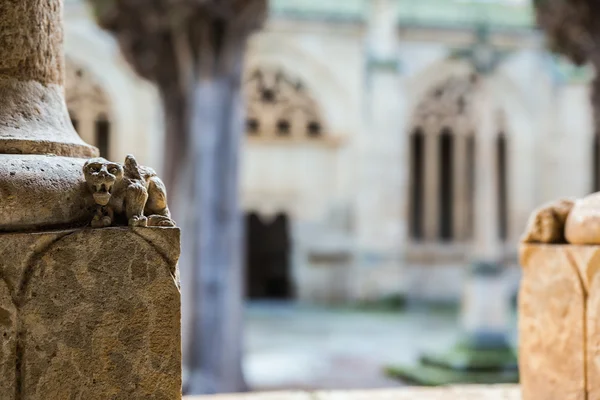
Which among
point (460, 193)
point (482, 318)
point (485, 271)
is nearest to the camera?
point (482, 318)

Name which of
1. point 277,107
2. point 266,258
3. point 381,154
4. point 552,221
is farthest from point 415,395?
point 266,258

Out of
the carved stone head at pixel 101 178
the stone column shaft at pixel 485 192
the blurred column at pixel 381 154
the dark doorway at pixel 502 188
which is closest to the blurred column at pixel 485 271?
the stone column shaft at pixel 485 192

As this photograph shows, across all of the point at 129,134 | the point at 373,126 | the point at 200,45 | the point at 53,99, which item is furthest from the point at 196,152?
the point at 373,126

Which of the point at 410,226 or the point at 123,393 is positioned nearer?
the point at 123,393

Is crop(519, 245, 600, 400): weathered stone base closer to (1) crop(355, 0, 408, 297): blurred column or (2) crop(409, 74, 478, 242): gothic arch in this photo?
(1) crop(355, 0, 408, 297): blurred column

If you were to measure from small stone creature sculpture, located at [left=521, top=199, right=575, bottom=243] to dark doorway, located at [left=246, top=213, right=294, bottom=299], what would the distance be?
41.3ft

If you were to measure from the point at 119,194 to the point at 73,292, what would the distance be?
0.23 m

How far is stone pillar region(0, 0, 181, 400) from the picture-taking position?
1.42 metres

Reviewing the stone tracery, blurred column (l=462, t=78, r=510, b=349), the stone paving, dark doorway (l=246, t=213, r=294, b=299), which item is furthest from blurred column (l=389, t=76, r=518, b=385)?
dark doorway (l=246, t=213, r=294, b=299)

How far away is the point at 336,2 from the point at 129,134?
4.69 m

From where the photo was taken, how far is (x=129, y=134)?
1188 centimetres

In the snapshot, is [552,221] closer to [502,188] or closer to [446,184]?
[502,188]

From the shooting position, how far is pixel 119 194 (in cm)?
154

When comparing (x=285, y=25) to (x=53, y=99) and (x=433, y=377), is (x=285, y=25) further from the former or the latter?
(x=53, y=99)
